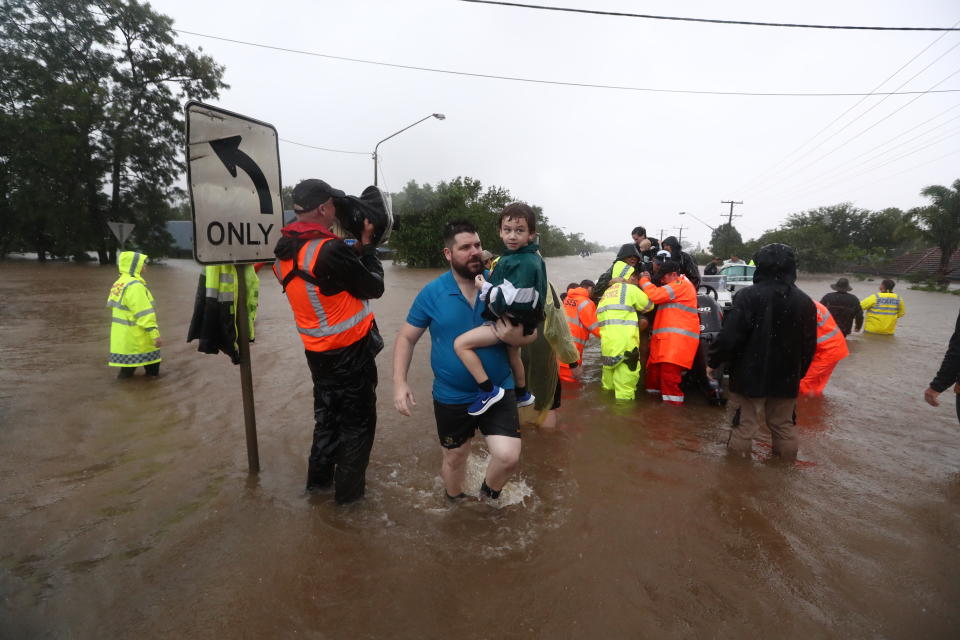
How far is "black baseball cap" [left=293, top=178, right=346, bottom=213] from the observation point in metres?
2.86

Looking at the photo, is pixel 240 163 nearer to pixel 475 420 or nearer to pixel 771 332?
pixel 475 420

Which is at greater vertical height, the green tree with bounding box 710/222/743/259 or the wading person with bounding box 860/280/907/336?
the green tree with bounding box 710/222/743/259

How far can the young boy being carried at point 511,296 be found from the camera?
2.59 m

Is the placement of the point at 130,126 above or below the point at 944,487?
above

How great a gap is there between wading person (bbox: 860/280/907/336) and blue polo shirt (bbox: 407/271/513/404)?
12.1m

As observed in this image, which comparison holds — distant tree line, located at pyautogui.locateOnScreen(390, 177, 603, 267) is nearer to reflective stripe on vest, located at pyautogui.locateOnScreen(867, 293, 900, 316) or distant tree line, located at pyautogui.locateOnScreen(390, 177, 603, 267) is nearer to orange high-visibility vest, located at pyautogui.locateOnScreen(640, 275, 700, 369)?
reflective stripe on vest, located at pyautogui.locateOnScreen(867, 293, 900, 316)

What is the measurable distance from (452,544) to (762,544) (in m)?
1.97

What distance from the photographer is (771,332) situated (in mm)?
3732

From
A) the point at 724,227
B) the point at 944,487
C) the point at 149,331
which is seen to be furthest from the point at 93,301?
the point at 724,227

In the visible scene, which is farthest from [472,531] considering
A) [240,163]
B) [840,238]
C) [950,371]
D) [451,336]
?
[840,238]

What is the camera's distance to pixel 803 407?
579 cm

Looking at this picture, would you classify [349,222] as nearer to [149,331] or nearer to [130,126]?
[149,331]

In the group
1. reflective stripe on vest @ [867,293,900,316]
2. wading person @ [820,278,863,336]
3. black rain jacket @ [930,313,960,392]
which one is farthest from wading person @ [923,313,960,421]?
reflective stripe on vest @ [867,293,900,316]

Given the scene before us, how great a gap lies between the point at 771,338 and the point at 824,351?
119 inches
